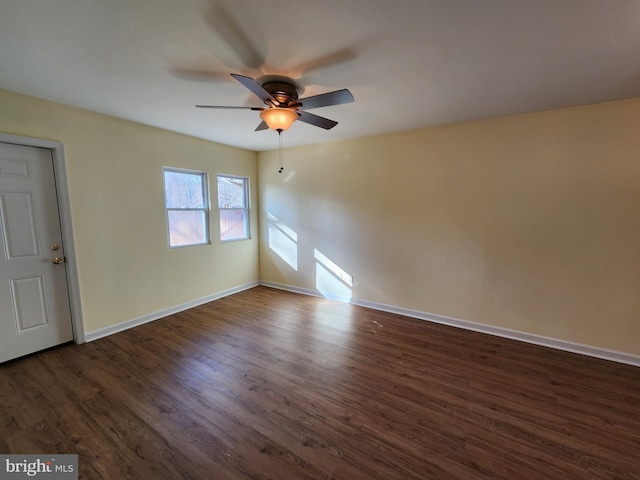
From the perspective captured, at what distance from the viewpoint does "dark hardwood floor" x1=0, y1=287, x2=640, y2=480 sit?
60.4 inches

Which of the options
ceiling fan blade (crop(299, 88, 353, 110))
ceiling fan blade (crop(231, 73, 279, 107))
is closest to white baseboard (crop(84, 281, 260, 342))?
ceiling fan blade (crop(231, 73, 279, 107))

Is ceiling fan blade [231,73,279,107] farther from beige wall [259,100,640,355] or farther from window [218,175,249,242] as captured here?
window [218,175,249,242]

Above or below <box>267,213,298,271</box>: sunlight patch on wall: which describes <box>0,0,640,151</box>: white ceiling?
above

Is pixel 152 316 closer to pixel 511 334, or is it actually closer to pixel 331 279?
pixel 331 279

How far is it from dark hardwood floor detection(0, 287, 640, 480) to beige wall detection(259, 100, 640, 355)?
0.52 m

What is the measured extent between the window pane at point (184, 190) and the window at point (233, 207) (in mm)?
335

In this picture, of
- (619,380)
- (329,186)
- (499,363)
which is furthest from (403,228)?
(619,380)

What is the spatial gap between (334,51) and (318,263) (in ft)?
10.4

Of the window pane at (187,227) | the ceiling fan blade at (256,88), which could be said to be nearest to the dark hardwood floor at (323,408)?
the window pane at (187,227)

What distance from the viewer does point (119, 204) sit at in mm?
3125

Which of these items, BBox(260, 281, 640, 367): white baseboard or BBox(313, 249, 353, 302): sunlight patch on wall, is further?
BBox(313, 249, 353, 302): sunlight patch on wall

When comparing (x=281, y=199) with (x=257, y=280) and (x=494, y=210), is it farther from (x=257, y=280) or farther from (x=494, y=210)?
(x=494, y=210)

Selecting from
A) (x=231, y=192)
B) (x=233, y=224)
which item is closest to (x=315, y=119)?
(x=231, y=192)

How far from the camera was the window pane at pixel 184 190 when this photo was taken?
3684mm
